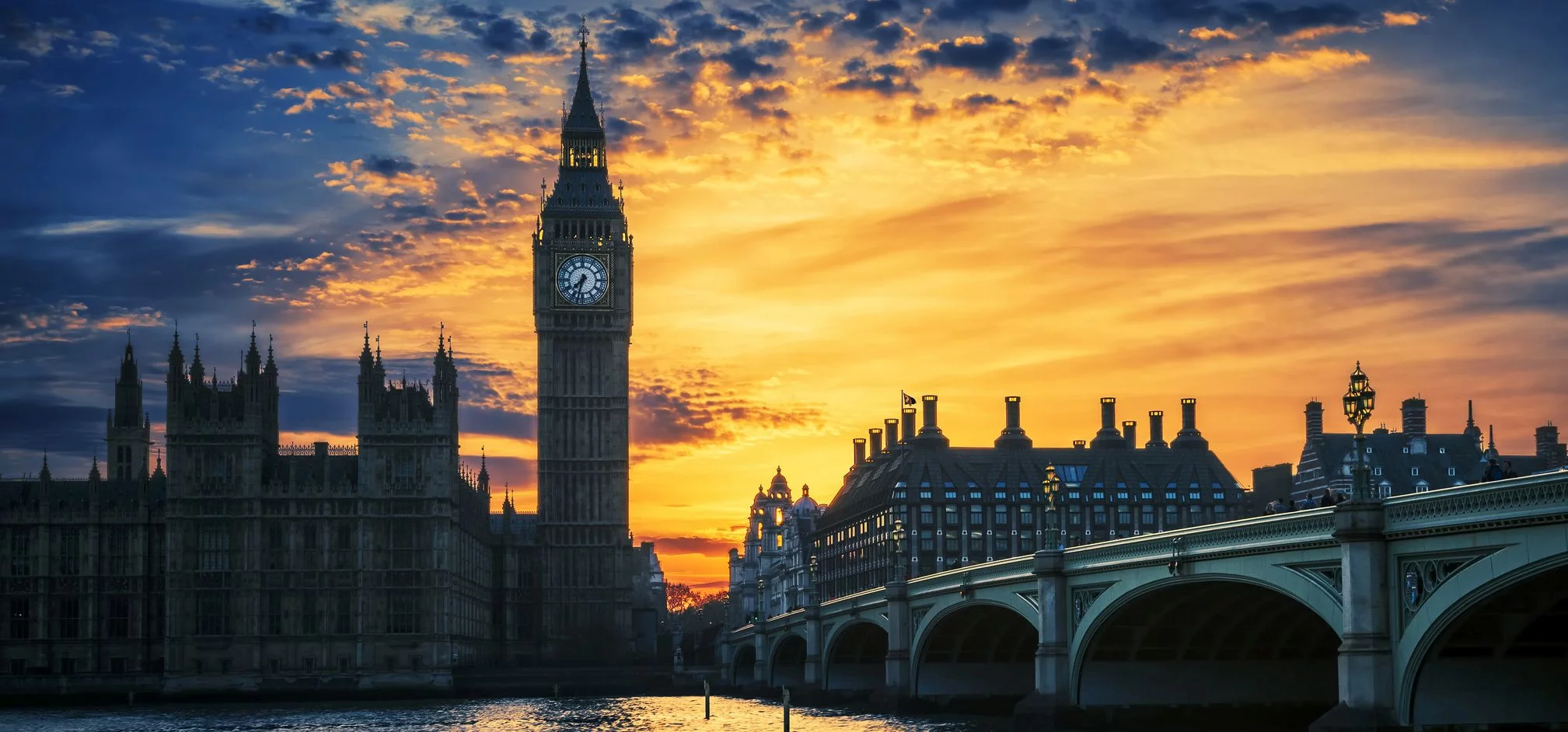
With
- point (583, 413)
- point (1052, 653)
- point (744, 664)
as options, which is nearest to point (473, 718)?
point (1052, 653)

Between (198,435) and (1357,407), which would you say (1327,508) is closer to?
(1357,407)

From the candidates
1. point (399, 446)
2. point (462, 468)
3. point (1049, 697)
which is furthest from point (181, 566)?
point (1049, 697)

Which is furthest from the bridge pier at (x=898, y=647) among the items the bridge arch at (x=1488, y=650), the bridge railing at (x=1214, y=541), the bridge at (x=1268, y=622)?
the bridge arch at (x=1488, y=650)

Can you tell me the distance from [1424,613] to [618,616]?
143 meters

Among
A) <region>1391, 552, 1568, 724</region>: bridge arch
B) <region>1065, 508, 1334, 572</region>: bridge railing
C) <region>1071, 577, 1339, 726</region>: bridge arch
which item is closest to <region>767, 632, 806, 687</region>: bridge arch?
<region>1071, 577, 1339, 726</region>: bridge arch

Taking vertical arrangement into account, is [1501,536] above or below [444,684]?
above

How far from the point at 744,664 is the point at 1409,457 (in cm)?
6693

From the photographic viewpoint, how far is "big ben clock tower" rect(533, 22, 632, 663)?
607ft

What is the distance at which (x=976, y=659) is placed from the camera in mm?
99438

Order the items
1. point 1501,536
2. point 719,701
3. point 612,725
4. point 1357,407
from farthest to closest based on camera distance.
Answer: point 719,701, point 612,725, point 1357,407, point 1501,536

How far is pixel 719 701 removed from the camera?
13762cm

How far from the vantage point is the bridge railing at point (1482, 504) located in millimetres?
41625

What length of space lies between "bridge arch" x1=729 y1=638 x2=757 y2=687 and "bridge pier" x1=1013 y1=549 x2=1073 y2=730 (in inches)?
3340

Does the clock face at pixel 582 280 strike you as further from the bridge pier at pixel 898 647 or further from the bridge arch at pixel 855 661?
the bridge pier at pixel 898 647
